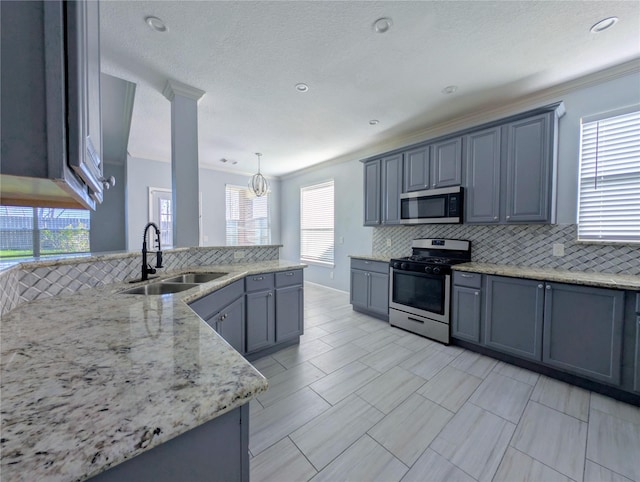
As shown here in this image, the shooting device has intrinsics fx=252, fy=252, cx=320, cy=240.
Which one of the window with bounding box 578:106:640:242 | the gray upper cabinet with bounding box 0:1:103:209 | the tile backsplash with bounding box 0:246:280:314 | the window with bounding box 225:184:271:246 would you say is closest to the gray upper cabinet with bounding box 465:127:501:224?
the window with bounding box 578:106:640:242

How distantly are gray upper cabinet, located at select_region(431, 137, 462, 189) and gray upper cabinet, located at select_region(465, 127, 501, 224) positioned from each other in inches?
3.7

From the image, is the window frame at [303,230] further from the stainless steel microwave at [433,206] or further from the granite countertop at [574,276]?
the granite countertop at [574,276]

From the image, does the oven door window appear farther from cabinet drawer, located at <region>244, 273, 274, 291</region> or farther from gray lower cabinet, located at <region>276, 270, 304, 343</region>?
cabinet drawer, located at <region>244, 273, 274, 291</region>

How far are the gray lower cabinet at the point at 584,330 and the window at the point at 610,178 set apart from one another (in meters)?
0.75

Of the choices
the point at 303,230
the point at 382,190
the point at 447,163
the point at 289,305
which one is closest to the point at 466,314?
the point at 447,163

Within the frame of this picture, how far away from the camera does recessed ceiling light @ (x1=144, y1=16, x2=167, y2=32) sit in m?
1.76

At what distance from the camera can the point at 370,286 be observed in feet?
12.2

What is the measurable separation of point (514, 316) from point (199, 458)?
2812 mm

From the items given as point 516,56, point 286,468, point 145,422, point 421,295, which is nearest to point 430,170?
point 516,56

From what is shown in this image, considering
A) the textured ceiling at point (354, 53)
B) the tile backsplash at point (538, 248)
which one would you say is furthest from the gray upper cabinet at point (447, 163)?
the tile backsplash at point (538, 248)

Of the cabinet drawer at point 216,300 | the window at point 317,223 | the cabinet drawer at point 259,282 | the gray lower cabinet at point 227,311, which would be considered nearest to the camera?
the cabinet drawer at point 216,300

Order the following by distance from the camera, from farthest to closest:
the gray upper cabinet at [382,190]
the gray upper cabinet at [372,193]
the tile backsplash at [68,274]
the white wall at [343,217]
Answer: the white wall at [343,217] < the gray upper cabinet at [372,193] < the gray upper cabinet at [382,190] < the tile backsplash at [68,274]

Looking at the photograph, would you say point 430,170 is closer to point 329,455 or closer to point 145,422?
point 329,455

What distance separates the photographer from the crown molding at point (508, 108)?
7.56 feet
